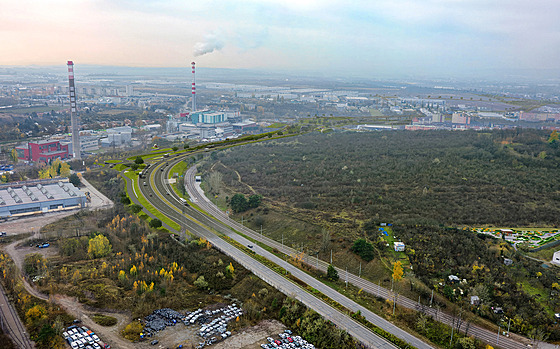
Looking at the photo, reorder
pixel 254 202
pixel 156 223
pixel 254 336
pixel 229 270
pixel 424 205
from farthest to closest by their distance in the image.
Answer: pixel 254 202 < pixel 424 205 < pixel 156 223 < pixel 229 270 < pixel 254 336

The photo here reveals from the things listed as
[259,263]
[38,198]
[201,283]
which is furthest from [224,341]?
[38,198]

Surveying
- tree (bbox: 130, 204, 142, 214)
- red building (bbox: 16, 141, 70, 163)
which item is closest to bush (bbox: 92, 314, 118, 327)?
tree (bbox: 130, 204, 142, 214)

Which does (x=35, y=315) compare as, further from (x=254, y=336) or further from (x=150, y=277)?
(x=254, y=336)

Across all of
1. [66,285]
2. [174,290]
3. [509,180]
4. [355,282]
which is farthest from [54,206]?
[509,180]

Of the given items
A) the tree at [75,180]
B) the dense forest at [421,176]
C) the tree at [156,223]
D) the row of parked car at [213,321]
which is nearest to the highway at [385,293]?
the tree at [156,223]

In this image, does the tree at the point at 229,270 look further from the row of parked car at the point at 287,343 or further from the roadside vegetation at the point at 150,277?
the row of parked car at the point at 287,343

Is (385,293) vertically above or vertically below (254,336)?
above

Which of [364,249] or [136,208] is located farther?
[136,208]
